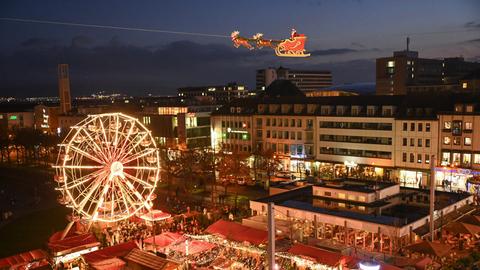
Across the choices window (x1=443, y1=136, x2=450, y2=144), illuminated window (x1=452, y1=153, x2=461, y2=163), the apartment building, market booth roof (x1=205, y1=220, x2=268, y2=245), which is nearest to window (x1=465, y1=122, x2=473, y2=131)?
the apartment building

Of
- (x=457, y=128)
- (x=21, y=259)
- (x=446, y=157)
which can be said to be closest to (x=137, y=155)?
(x=21, y=259)

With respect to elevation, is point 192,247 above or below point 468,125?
below

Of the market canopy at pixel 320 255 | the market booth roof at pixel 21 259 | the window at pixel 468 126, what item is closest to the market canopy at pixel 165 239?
the market booth roof at pixel 21 259

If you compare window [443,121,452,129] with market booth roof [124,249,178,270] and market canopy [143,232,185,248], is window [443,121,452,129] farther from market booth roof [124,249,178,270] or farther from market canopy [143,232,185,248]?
market booth roof [124,249,178,270]

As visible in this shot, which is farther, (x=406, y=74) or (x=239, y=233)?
(x=406, y=74)

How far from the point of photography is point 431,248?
98.4ft

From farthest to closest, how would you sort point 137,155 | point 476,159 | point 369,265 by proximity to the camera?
point 476,159 < point 137,155 < point 369,265

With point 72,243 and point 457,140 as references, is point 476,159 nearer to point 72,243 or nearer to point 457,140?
point 457,140

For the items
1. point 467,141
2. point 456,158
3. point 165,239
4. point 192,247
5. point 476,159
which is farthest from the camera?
point 456,158

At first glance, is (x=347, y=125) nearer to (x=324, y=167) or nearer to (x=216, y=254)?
(x=324, y=167)

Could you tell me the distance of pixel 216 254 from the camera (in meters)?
32.0

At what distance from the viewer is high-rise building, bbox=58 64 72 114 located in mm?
122875

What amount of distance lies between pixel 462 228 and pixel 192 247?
2002cm

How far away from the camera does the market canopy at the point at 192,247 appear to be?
106ft
